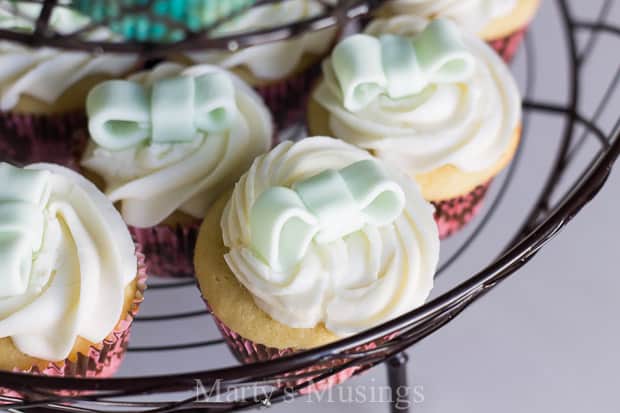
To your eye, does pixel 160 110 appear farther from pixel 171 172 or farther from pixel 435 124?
pixel 435 124

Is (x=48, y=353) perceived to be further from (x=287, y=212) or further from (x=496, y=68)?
(x=496, y=68)

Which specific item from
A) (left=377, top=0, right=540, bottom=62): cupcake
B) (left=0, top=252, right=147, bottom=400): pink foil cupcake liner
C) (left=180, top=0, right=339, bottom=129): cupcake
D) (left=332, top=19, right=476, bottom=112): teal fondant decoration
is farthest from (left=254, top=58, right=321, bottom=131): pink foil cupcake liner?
(left=0, top=252, right=147, bottom=400): pink foil cupcake liner

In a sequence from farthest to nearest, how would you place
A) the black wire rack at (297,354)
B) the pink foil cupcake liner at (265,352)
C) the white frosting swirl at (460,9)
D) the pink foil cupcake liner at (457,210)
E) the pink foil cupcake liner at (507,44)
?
the pink foil cupcake liner at (507,44) → the white frosting swirl at (460,9) → the pink foil cupcake liner at (457,210) → the pink foil cupcake liner at (265,352) → the black wire rack at (297,354)

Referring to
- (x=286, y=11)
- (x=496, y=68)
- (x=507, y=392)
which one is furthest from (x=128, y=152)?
(x=507, y=392)

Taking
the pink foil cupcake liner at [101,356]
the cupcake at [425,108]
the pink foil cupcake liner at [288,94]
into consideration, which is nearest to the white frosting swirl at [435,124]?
the cupcake at [425,108]

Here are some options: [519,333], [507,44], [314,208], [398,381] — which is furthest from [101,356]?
[507,44]

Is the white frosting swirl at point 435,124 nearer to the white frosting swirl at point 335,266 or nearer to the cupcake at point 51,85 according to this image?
the white frosting swirl at point 335,266
